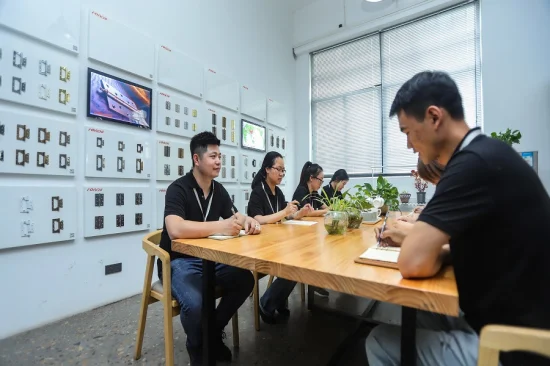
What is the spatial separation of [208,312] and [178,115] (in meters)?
2.16

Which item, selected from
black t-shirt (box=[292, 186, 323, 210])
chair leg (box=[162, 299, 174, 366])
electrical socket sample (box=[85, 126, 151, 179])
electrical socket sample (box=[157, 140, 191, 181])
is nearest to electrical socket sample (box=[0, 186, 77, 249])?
electrical socket sample (box=[85, 126, 151, 179])

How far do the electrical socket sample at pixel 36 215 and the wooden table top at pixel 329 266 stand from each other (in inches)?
51.9

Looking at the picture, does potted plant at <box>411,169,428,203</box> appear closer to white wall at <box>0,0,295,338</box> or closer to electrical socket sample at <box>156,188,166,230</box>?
white wall at <box>0,0,295,338</box>

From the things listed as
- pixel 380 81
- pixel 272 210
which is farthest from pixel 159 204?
pixel 380 81

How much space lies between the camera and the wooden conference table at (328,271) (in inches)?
24.6

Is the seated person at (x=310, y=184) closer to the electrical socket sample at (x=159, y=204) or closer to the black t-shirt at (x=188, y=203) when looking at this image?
the black t-shirt at (x=188, y=203)

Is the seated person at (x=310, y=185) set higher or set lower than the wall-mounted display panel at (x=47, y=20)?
lower

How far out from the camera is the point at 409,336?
2.39 ft

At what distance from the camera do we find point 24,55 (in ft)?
5.80

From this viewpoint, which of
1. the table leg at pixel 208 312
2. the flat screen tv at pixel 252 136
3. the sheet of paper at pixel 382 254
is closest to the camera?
the sheet of paper at pixel 382 254

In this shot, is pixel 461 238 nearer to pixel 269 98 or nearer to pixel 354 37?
pixel 269 98

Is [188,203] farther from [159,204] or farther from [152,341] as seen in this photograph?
[159,204]

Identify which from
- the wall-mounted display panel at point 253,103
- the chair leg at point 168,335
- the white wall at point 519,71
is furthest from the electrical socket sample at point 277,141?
the chair leg at point 168,335

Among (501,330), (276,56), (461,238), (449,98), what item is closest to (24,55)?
(449,98)
